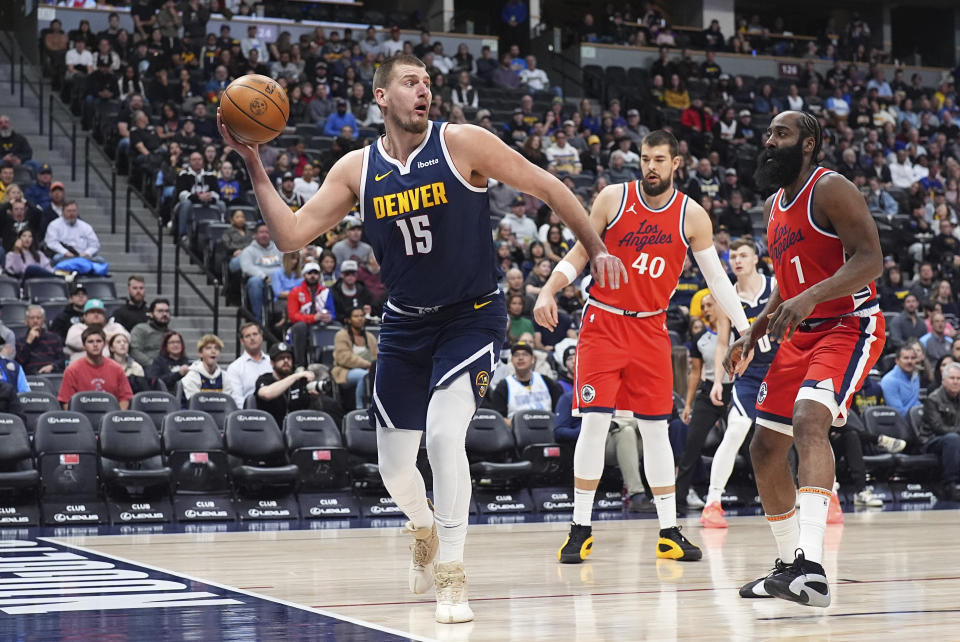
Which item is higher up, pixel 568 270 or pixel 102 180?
pixel 102 180

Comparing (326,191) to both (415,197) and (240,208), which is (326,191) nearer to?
(415,197)

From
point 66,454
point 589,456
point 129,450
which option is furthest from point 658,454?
point 66,454

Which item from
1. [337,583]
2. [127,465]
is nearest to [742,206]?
[127,465]

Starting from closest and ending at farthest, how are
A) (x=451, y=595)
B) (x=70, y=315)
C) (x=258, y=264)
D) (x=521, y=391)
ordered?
(x=451, y=595)
(x=521, y=391)
(x=70, y=315)
(x=258, y=264)

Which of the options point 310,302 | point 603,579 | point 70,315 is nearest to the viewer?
point 603,579

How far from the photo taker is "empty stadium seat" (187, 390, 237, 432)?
34.5 ft

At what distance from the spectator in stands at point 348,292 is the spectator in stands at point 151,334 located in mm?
1942

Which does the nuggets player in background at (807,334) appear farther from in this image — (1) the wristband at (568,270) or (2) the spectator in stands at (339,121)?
(2) the spectator in stands at (339,121)

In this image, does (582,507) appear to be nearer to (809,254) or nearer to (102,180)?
(809,254)

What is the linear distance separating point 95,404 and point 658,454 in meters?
5.35

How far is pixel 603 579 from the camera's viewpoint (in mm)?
5852

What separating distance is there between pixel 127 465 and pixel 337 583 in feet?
15.0

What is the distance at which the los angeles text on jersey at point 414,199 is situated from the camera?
473cm

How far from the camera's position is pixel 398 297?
16.1ft
